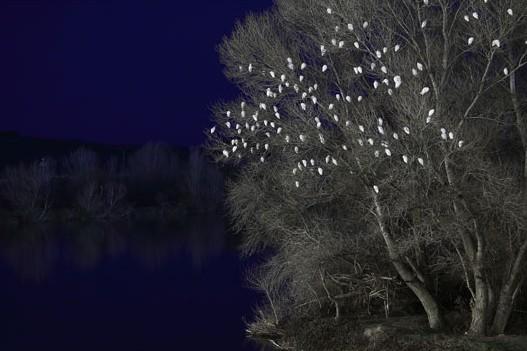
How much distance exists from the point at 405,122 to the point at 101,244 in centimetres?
3183

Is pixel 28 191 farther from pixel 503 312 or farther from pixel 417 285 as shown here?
pixel 503 312

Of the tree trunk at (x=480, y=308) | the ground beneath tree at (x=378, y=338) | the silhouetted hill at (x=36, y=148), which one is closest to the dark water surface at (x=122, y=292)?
the ground beneath tree at (x=378, y=338)

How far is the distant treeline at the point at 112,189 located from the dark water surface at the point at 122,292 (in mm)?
5428

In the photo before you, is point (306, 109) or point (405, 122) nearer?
point (405, 122)

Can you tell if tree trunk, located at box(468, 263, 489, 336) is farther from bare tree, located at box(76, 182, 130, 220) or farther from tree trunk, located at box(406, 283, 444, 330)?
bare tree, located at box(76, 182, 130, 220)

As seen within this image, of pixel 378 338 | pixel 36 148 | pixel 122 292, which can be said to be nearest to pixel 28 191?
pixel 122 292

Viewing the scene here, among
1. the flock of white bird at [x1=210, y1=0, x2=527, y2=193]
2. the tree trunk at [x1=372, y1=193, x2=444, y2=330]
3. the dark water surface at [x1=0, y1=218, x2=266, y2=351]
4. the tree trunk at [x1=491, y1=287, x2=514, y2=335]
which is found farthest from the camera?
the dark water surface at [x1=0, y1=218, x2=266, y2=351]

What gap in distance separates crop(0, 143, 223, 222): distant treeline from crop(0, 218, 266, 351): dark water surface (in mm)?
5428

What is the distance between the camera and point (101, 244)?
4094 centimetres

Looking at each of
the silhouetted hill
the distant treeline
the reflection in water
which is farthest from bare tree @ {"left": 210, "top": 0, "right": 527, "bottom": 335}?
the silhouetted hill

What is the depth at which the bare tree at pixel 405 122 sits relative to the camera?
12367 millimetres

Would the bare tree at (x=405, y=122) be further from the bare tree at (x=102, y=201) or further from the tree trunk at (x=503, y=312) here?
the bare tree at (x=102, y=201)

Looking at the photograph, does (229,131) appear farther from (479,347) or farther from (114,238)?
(114,238)

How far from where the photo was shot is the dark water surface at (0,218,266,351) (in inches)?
757
